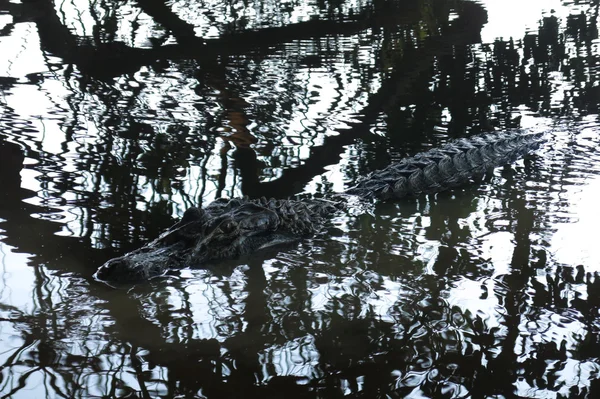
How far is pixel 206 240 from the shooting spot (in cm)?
376

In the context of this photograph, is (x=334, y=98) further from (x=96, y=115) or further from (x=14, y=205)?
(x=14, y=205)

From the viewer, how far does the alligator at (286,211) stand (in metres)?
3.57

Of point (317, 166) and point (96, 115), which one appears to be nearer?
point (317, 166)

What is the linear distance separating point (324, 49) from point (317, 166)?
362cm

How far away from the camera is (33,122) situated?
18.7 ft

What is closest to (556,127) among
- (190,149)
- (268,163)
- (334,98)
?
(334,98)

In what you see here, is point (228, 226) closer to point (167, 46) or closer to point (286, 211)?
point (286, 211)

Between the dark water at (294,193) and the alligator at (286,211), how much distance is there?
121mm

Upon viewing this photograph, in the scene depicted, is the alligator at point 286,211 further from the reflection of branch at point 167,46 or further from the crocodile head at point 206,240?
the reflection of branch at point 167,46

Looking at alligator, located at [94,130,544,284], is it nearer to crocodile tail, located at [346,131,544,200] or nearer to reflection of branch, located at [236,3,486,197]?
crocodile tail, located at [346,131,544,200]

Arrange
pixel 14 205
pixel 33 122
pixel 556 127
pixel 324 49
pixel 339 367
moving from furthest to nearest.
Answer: pixel 324 49
pixel 556 127
pixel 33 122
pixel 14 205
pixel 339 367

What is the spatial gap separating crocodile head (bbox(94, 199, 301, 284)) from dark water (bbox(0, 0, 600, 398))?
11cm

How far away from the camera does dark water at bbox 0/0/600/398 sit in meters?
2.70

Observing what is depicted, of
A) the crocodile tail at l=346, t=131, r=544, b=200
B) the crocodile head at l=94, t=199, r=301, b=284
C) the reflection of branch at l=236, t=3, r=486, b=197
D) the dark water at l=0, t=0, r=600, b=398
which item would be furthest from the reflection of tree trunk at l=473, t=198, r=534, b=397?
the reflection of branch at l=236, t=3, r=486, b=197
